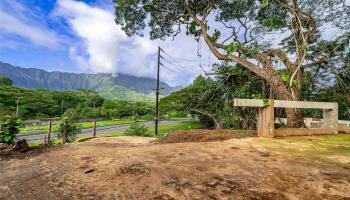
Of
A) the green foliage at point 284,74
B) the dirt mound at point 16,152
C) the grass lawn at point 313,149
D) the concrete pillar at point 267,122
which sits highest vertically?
the green foliage at point 284,74

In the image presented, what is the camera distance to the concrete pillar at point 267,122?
632 centimetres

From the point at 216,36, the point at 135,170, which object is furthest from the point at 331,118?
the point at 135,170

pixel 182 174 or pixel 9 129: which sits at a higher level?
pixel 9 129

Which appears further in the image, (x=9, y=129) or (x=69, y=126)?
(x=69, y=126)

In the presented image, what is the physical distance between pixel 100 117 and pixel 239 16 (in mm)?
50442

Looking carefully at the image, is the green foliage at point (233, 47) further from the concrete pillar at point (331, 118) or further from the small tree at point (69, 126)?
the small tree at point (69, 126)

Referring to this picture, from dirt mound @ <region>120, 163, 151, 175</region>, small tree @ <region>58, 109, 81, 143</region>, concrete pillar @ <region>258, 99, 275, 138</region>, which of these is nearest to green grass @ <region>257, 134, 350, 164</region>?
concrete pillar @ <region>258, 99, 275, 138</region>

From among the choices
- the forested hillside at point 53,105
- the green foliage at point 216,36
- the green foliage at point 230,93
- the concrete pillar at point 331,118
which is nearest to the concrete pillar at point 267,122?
the green foliage at point 230,93

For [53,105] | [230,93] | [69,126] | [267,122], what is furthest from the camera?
[53,105]

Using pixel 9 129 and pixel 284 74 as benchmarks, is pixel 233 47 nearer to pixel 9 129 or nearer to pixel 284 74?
pixel 284 74

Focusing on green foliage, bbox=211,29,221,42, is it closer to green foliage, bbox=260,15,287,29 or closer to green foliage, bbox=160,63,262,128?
green foliage, bbox=160,63,262,128

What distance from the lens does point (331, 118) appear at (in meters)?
7.62

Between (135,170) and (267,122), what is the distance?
412 centimetres

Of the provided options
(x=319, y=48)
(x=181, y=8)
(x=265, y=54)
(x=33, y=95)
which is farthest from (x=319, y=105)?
(x=33, y=95)
